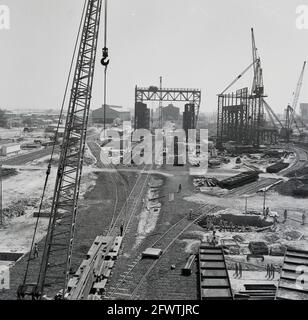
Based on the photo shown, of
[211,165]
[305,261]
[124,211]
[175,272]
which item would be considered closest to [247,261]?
[305,261]

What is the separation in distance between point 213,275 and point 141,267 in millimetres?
3646

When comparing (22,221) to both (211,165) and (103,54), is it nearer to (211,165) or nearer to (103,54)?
(103,54)

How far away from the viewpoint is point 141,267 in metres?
19.2

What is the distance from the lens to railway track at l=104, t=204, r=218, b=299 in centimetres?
1663

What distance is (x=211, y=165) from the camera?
51281 millimetres

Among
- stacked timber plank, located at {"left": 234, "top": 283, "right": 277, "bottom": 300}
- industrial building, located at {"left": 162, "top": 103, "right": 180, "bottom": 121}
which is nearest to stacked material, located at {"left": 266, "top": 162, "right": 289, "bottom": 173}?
stacked timber plank, located at {"left": 234, "top": 283, "right": 277, "bottom": 300}

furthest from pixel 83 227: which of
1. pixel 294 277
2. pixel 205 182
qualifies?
pixel 205 182

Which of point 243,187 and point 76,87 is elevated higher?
point 76,87

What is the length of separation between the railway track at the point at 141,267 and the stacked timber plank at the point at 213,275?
2403 mm

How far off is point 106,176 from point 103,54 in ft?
88.7

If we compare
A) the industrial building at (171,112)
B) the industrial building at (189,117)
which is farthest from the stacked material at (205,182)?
the industrial building at (171,112)

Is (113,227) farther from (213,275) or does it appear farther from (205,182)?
(205,182)

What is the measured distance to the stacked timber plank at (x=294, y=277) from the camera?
15.9 meters

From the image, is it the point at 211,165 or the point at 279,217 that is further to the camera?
the point at 211,165
